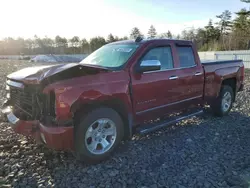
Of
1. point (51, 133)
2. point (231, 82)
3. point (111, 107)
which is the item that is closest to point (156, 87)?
point (111, 107)

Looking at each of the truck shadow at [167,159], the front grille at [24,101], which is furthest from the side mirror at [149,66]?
the front grille at [24,101]

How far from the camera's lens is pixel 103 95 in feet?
11.4

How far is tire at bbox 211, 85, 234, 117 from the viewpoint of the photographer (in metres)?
5.97

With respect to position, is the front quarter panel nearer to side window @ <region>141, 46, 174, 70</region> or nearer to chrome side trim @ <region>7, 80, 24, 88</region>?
chrome side trim @ <region>7, 80, 24, 88</region>

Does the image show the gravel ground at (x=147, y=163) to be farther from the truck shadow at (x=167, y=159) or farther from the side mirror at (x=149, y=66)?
the side mirror at (x=149, y=66)

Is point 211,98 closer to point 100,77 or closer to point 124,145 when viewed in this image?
point 124,145

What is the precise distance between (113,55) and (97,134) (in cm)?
163

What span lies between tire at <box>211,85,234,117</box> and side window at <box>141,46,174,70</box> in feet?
6.87

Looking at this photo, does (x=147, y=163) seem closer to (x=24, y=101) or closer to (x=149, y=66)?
(x=149, y=66)

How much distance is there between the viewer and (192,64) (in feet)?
17.0

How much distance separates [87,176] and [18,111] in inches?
61.3

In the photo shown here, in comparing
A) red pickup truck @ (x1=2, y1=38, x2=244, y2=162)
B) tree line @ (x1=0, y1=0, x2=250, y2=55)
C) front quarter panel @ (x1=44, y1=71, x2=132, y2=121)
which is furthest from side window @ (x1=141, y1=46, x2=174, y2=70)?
tree line @ (x1=0, y1=0, x2=250, y2=55)

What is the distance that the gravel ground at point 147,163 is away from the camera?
3141mm

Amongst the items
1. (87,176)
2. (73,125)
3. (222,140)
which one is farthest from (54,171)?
(222,140)
